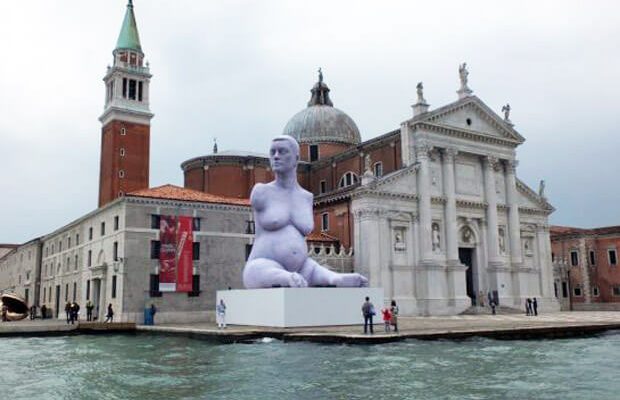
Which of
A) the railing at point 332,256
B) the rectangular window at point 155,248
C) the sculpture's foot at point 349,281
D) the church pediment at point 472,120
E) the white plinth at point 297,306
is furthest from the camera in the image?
the church pediment at point 472,120

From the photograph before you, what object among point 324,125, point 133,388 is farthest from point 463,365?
point 324,125

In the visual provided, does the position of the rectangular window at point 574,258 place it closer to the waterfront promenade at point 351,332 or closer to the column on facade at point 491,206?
the column on facade at point 491,206

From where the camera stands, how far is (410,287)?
37.8 m

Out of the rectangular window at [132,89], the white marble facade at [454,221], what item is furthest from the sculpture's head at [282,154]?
the rectangular window at [132,89]

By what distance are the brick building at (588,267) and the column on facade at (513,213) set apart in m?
10.1

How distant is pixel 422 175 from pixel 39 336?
2374cm

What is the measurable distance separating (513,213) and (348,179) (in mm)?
11812

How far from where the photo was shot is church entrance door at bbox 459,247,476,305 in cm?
4150

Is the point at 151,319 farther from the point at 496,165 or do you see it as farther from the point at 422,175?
the point at 496,165

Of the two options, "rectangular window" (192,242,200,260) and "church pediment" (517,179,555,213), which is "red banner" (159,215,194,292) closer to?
"rectangular window" (192,242,200,260)

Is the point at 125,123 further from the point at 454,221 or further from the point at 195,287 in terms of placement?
the point at 454,221

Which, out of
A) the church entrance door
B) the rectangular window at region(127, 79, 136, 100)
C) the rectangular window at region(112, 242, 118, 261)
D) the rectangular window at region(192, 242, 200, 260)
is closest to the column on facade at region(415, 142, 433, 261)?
the church entrance door

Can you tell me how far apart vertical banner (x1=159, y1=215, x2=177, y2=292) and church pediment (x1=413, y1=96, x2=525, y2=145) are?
658 inches

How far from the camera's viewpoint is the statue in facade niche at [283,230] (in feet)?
76.8
